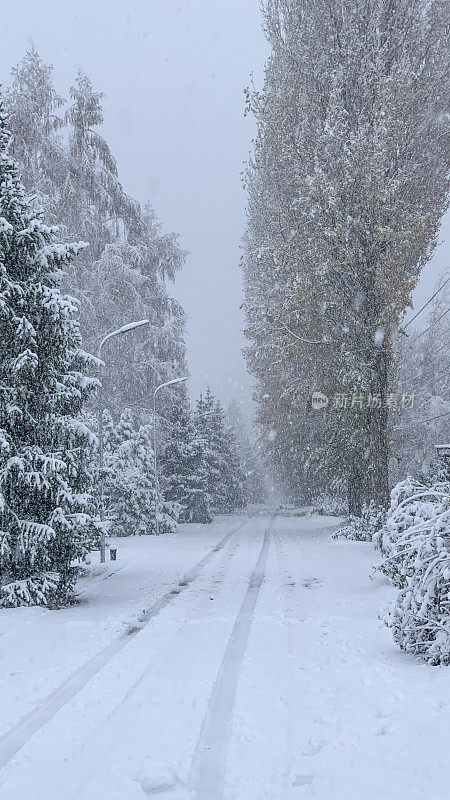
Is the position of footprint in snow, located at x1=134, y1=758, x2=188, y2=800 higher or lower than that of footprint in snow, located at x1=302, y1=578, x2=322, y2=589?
lower

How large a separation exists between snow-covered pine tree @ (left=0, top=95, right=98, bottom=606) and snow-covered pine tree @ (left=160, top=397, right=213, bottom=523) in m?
27.4

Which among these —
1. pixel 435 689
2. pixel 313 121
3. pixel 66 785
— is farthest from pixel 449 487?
pixel 313 121

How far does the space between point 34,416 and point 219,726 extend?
269 inches

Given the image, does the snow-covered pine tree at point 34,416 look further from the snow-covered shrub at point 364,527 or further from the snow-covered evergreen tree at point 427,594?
the snow-covered shrub at point 364,527

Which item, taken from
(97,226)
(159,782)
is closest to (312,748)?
(159,782)

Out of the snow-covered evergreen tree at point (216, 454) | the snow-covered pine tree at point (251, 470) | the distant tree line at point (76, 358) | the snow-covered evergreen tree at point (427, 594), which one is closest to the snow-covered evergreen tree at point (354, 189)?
the distant tree line at point (76, 358)

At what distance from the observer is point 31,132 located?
24.0 m

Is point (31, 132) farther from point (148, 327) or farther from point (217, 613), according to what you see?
point (217, 613)

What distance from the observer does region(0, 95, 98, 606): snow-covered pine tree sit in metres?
10.1

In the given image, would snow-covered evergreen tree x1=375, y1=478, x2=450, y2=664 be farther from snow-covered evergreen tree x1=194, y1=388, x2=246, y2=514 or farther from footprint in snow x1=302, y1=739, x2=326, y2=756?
snow-covered evergreen tree x1=194, y1=388, x2=246, y2=514

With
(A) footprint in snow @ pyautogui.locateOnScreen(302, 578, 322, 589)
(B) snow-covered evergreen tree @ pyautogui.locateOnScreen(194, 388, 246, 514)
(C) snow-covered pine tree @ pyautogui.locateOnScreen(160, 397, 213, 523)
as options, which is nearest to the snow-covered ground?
(A) footprint in snow @ pyautogui.locateOnScreen(302, 578, 322, 589)

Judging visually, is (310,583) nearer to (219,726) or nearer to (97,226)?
(219,726)

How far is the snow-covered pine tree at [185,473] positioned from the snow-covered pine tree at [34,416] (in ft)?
89.9

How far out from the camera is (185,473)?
39.6 metres
